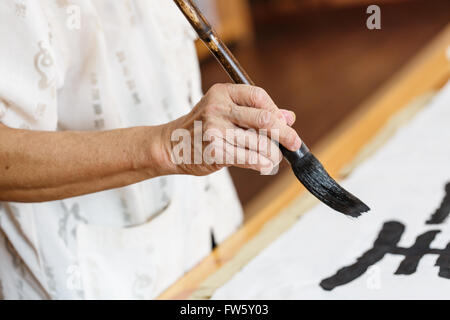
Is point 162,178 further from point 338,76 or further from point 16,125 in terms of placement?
point 338,76

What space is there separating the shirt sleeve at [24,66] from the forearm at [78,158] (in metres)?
0.08

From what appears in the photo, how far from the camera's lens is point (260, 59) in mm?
4902

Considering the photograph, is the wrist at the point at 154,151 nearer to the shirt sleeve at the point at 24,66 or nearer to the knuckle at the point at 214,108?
the knuckle at the point at 214,108

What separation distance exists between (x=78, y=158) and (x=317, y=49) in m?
4.17

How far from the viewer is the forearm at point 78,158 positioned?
3.03 feet

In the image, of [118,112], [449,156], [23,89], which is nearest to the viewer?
[23,89]

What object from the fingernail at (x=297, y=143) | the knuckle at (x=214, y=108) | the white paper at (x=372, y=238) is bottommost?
the white paper at (x=372, y=238)

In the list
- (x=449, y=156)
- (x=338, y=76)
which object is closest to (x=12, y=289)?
(x=449, y=156)

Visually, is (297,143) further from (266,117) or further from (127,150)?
(127,150)

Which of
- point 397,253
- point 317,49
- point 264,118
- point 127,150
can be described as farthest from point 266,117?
point 317,49

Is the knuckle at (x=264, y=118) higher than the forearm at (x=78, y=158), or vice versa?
the knuckle at (x=264, y=118)

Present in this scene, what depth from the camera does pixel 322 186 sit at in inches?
36.9

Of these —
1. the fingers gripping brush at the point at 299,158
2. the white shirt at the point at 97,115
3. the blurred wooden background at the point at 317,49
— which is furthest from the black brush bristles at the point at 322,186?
the blurred wooden background at the point at 317,49
